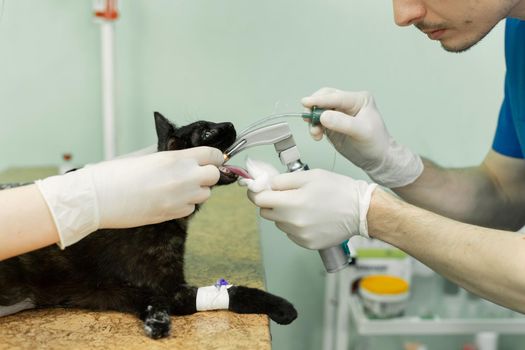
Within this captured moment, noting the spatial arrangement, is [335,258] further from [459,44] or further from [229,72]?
[229,72]

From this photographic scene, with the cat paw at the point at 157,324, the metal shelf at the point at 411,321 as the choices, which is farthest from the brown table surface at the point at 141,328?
the metal shelf at the point at 411,321

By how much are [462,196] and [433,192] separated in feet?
0.27

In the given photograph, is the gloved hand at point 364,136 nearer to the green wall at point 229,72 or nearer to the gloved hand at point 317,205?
the gloved hand at point 317,205

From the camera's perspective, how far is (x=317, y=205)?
1.07 metres

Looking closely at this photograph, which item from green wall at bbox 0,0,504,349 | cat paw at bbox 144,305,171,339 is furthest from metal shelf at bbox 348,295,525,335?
cat paw at bbox 144,305,171,339

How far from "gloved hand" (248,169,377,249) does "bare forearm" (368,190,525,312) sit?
1.3 inches


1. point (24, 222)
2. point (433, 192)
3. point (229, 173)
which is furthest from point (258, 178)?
point (433, 192)

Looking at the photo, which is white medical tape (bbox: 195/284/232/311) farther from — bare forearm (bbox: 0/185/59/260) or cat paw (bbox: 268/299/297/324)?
bare forearm (bbox: 0/185/59/260)

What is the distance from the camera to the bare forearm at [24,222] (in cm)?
84

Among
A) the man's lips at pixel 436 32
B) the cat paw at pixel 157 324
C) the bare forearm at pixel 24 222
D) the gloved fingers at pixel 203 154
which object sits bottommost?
the cat paw at pixel 157 324

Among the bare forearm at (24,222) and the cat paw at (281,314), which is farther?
the cat paw at (281,314)

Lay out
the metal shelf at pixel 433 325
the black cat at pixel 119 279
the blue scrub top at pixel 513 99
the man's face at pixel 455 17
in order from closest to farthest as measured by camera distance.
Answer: the black cat at pixel 119 279
the man's face at pixel 455 17
the blue scrub top at pixel 513 99
the metal shelf at pixel 433 325

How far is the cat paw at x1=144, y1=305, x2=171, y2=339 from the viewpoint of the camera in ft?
2.86

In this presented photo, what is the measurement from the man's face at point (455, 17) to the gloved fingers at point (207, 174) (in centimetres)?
51
